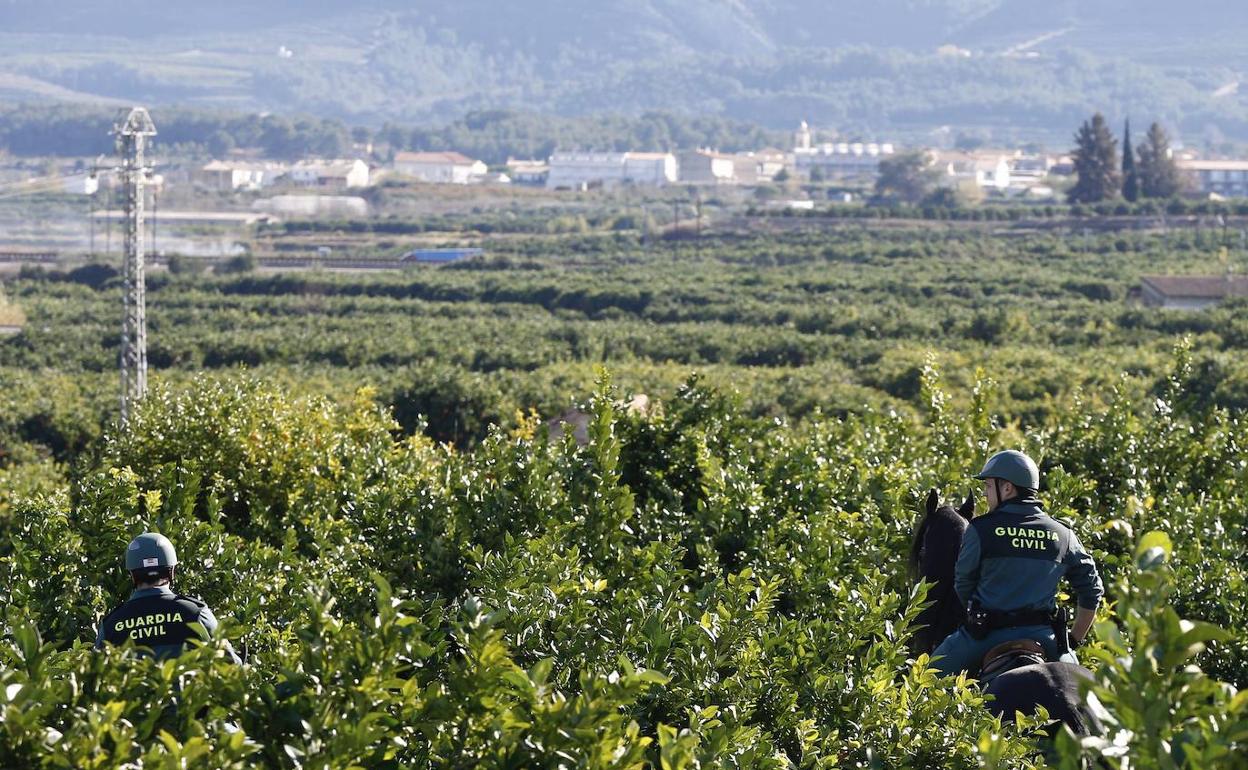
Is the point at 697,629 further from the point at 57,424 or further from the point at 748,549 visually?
the point at 57,424

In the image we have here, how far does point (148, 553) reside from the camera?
9.09m

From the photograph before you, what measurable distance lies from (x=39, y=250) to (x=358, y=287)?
128 feet

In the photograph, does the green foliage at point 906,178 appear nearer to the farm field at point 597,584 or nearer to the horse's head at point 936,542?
the farm field at point 597,584

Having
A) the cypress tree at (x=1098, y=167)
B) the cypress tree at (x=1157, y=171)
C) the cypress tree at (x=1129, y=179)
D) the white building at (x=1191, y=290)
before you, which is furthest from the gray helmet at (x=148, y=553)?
the cypress tree at (x=1157, y=171)

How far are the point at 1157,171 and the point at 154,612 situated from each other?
12415 cm

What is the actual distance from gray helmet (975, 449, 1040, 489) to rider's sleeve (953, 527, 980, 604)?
35 cm

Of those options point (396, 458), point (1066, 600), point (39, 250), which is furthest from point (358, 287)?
point (1066, 600)

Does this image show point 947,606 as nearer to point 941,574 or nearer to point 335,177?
point 941,574

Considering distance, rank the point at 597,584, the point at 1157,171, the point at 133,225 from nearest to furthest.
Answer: the point at 597,584 → the point at 133,225 → the point at 1157,171

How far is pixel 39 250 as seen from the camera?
11506 cm

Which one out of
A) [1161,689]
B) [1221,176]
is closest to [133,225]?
[1161,689]

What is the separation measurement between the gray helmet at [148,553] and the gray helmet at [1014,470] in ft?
15.2

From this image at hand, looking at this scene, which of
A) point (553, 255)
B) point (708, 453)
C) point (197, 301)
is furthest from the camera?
point (553, 255)

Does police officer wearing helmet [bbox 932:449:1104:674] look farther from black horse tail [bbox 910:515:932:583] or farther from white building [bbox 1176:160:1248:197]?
white building [bbox 1176:160:1248:197]
